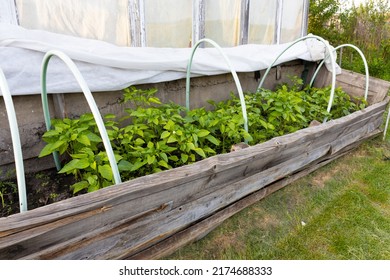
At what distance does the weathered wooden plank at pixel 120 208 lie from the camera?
3.75 feet

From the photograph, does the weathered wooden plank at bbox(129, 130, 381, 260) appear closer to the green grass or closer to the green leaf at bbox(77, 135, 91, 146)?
the green grass

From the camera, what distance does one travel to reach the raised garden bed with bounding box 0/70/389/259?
1176mm

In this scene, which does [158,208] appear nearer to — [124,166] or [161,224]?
[161,224]

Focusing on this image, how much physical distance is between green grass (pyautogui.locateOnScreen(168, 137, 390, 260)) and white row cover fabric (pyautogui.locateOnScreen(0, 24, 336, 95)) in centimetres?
141

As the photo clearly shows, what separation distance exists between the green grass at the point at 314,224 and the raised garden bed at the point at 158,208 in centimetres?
11

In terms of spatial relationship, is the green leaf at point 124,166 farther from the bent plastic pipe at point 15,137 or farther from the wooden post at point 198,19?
the wooden post at point 198,19

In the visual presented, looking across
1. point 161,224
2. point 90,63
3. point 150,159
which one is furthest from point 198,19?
point 161,224

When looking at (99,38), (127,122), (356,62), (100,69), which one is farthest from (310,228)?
(356,62)

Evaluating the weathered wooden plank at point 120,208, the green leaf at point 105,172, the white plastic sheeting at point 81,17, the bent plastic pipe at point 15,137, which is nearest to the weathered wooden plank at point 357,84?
the weathered wooden plank at point 120,208

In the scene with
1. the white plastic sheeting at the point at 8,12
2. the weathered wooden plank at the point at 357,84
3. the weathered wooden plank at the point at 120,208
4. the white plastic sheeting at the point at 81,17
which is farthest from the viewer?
the weathered wooden plank at the point at 357,84

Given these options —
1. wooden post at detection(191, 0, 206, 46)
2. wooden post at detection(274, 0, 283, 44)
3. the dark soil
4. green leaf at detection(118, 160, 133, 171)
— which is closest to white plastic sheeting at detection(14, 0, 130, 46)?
wooden post at detection(191, 0, 206, 46)

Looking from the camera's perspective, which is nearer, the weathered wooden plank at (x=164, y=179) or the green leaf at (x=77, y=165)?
the weathered wooden plank at (x=164, y=179)

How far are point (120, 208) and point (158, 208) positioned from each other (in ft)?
0.75

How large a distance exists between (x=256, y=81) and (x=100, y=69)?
2207 millimetres
